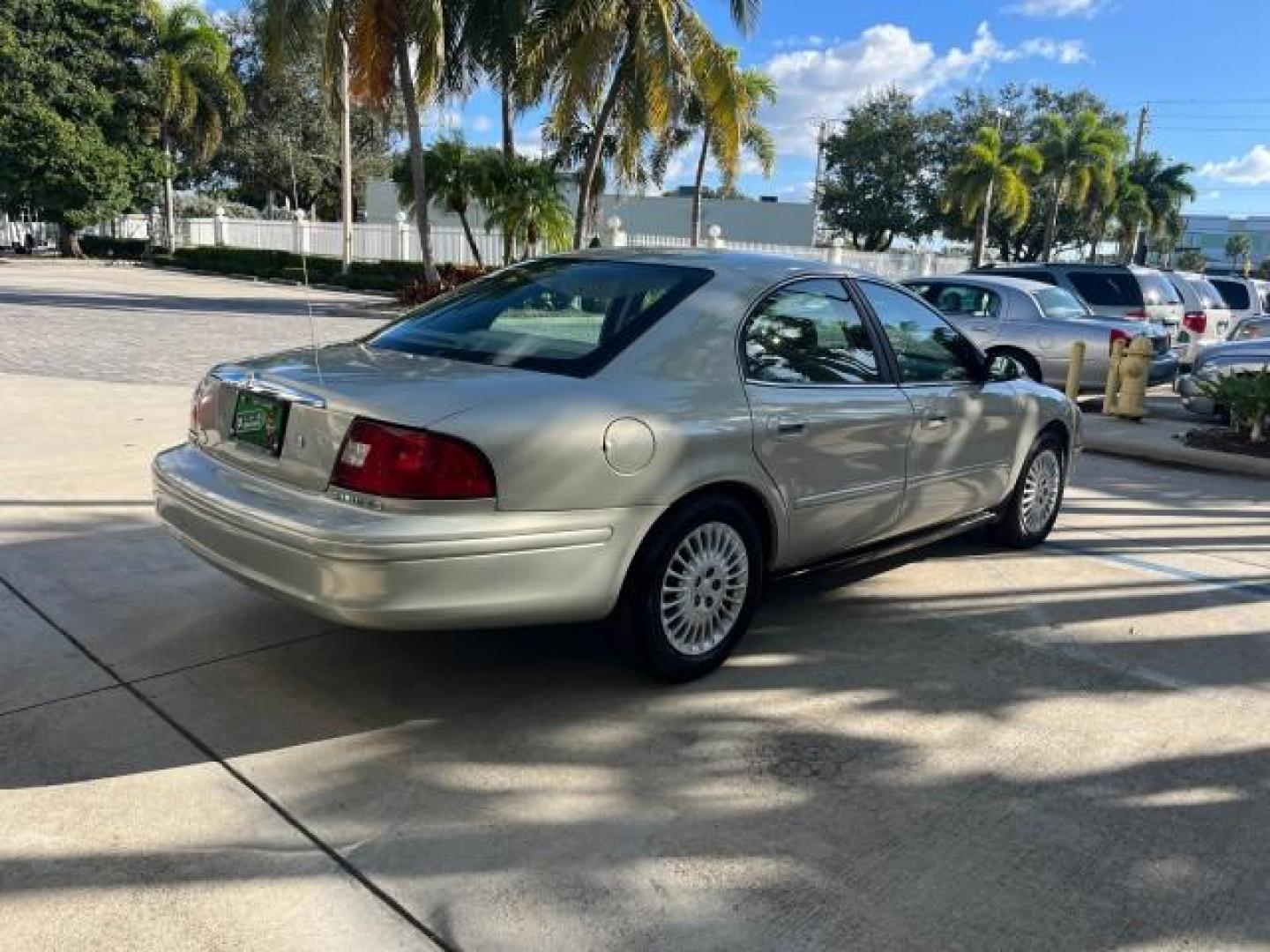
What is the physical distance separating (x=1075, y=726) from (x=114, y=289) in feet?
91.4

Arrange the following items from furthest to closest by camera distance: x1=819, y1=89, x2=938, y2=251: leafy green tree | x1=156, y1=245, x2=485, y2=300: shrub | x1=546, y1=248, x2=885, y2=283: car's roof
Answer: x1=819, y1=89, x2=938, y2=251: leafy green tree < x1=156, y1=245, x2=485, y2=300: shrub < x1=546, y1=248, x2=885, y2=283: car's roof

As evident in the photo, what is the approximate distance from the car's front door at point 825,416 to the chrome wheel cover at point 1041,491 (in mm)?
1537

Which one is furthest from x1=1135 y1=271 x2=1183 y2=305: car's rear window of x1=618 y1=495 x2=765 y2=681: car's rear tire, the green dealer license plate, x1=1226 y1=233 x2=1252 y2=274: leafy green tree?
x1=1226 y1=233 x2=1252 y2=274: leafy green tree

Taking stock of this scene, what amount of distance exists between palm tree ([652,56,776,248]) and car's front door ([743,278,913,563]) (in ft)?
59.2

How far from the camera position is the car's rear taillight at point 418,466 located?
10.7 ft

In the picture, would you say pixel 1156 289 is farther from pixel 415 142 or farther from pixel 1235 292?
pixel 415 142

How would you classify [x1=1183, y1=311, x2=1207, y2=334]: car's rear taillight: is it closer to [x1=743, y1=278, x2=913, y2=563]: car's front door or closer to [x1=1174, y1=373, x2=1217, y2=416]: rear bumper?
[x1=1174, y1=373, x2=1217, y2=416]: rear bumper

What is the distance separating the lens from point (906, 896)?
283 centimetres

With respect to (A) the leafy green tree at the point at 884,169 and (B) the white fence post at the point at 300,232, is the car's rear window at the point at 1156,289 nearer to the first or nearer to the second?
(B) the white fence post at the point at 300,232

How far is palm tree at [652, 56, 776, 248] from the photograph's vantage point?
21453 millimetres

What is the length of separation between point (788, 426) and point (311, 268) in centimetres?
3208

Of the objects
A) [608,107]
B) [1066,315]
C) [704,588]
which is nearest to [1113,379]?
[1066,315]

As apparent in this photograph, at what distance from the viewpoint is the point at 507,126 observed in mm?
24938

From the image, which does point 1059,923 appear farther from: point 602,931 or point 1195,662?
point 1195,662
